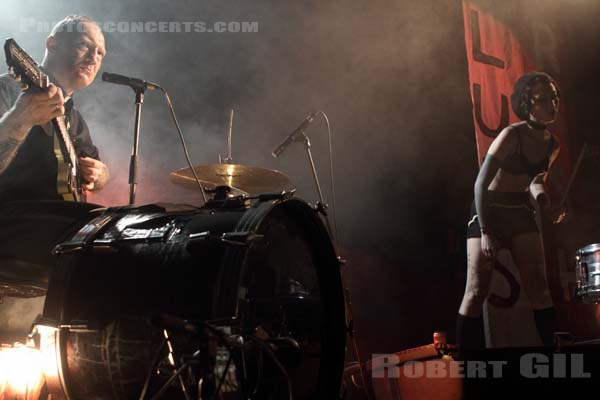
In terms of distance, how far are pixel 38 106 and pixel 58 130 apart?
33cm

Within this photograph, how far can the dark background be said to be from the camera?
4895mm

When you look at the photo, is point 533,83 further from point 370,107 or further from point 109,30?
point 109,30

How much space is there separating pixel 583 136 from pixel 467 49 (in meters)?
1.85

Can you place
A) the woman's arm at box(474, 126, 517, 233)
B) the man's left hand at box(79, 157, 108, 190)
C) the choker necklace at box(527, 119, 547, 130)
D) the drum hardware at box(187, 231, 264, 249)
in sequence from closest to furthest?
1. the drum hardware at box(187, 231, 264, 249)
2. the man's left hand at box(79, 157, 108, 190)
3. the woman's arm at box(474, 126, 517, 233)
4. the choker necklace at box(527, 119, 547, 130)

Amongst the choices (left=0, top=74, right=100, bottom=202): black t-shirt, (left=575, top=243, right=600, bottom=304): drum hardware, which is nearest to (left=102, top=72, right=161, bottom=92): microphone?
(left=0, top=74, right=100, bottom=202): black t-shirt

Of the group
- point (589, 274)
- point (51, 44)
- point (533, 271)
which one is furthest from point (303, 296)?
point (533, 271)

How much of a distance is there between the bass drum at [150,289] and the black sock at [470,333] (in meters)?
3.16

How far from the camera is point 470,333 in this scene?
4504mm

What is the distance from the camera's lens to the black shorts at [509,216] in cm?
453

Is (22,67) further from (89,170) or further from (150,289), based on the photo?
(150,289)

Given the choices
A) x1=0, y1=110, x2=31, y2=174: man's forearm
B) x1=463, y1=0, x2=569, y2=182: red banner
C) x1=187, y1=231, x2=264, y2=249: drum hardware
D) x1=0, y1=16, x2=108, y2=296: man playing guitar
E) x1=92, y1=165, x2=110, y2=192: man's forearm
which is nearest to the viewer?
x1=187, y1=231, x2=264, y2=249: drum hardware

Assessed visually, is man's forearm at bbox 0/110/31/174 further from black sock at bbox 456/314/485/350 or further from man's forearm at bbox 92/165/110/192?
black sock at bbox 456/314/485/350

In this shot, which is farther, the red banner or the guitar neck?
the red banner

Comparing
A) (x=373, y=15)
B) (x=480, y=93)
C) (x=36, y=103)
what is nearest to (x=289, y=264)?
(x=36, y=103)
